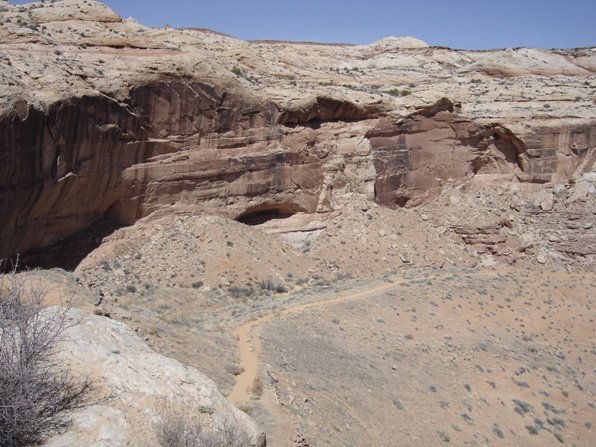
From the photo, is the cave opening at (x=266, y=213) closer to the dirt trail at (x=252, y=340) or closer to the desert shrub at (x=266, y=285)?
the desert shrub at (x=266, y=285)

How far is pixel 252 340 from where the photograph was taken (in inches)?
686

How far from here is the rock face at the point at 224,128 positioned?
21.3 m

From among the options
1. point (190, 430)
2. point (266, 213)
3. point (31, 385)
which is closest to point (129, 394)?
point (190, 430)

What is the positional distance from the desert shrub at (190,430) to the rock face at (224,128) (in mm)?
14263

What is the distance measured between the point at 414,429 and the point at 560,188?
2544cm

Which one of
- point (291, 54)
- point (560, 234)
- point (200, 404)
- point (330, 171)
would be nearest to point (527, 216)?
point (560, 234)

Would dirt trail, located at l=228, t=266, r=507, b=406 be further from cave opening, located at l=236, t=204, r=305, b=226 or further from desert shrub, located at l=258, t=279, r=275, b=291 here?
cave opening, located at l=236, t=204, r=305, b=226

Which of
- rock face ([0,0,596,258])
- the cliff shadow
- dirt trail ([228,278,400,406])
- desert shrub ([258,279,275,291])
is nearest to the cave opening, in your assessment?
rock face ([0,0,596,258])

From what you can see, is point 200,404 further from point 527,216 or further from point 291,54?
point 291,54

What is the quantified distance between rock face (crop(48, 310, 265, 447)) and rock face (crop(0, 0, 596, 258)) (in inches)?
483

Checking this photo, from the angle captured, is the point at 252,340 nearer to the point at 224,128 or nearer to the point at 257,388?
the point at 257,388

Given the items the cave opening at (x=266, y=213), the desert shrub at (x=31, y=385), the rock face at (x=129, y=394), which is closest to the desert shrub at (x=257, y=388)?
the rock face at (x=129, y=394)

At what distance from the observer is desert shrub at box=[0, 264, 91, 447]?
765 cm

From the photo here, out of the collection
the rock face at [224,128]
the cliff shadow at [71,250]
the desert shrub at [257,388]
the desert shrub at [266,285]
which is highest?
the rock face at [224,128]
